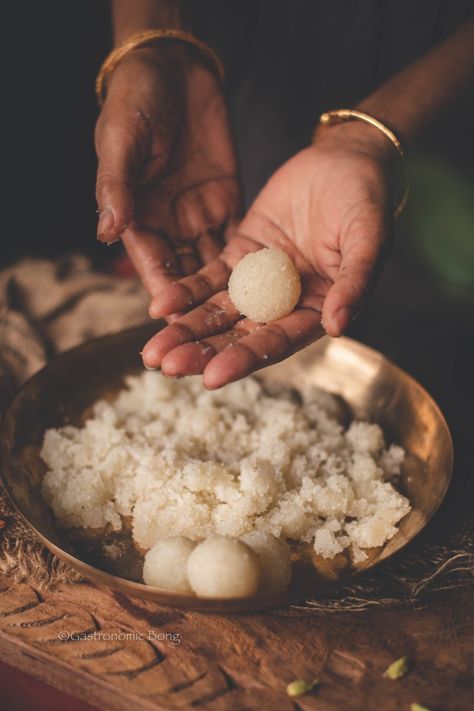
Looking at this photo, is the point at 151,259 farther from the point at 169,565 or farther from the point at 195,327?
the point at 169,565

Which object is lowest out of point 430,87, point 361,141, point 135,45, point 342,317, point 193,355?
point 193,355

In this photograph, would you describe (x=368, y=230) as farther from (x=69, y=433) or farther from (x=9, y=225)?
(x=9, y=225)

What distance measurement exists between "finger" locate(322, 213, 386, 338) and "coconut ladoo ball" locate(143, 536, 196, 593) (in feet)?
1.43

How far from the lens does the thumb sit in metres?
1.31

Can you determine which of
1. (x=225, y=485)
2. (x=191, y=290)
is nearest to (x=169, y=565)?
(x=225, y=485)

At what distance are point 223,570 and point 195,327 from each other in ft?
1.68

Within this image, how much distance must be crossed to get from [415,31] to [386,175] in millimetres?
619

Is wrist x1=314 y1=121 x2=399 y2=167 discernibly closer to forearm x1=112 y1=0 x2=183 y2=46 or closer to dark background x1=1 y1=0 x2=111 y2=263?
forearm x1=112 y1=0 x2=183 y2=46

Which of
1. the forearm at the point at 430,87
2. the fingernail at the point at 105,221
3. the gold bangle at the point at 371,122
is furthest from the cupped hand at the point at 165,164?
the forearm at the point at 430,87

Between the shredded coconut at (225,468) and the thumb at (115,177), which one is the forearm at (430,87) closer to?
the thumb at (115,177)

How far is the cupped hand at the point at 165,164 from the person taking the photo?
4.64ft

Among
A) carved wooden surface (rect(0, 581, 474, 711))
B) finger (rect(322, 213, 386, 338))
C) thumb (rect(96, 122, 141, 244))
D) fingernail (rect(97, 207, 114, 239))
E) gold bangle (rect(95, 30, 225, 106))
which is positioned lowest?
carved wooden surface (rect(0, 581, 474, 711))

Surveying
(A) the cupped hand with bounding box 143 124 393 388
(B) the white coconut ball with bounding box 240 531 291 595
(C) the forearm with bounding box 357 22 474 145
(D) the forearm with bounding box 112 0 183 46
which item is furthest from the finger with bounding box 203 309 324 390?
(D) the forearm with bounding box 112 0 183 46

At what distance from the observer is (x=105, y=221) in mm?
1304
